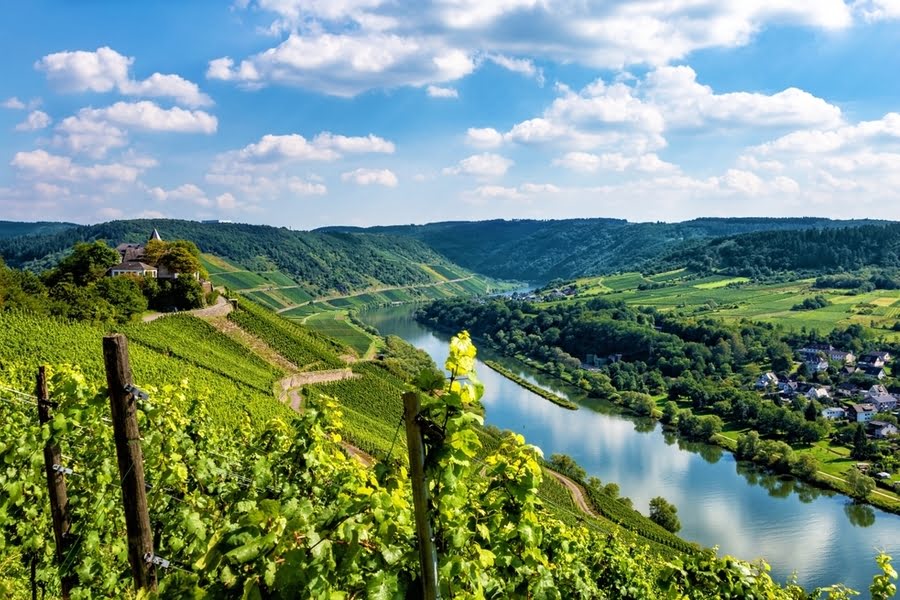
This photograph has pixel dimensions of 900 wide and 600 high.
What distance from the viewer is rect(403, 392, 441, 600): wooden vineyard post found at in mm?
2758

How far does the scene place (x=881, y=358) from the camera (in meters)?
65.8

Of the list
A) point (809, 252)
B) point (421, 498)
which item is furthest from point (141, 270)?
point (809, 252)

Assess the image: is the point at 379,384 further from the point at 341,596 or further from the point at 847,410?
the point at 847,410

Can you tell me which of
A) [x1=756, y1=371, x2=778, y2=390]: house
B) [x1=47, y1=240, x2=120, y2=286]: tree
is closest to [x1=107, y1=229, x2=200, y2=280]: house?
[x1=47, y1=240, x2=120, y2=286]: tree

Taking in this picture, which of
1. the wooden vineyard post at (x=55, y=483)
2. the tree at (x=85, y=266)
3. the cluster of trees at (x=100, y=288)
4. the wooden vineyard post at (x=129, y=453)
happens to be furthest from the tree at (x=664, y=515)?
the tree at (x=85, y=266)

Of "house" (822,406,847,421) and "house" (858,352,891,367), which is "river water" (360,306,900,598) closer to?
"house" (822,406,847,421)

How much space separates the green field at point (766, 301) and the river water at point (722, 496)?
42.9 metres

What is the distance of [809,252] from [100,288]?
139422 mm

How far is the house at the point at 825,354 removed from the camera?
2724 inches

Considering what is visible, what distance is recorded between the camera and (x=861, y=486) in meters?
36.8

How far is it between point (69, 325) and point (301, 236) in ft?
508

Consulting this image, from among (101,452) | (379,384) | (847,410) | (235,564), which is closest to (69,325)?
(379,384)

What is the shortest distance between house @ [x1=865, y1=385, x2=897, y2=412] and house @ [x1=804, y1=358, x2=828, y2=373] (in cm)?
795

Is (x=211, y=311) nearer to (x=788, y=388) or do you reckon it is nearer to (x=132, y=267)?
(x=132, y=267)
